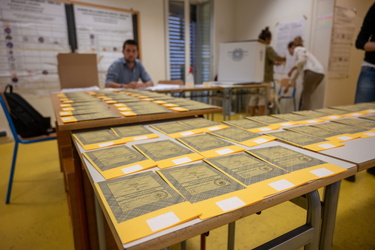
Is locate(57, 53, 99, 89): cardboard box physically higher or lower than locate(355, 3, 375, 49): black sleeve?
lower

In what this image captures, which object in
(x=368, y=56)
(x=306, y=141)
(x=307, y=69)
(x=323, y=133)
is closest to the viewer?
(x=306, y=141)

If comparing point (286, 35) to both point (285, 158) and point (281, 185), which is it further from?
point (281, 185)

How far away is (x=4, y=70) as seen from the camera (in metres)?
3.09

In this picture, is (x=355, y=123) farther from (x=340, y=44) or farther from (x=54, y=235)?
(x=340, y=44)

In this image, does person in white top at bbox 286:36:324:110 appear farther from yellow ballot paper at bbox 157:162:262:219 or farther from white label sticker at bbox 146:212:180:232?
white label sticker at bbox 146:212:180:232

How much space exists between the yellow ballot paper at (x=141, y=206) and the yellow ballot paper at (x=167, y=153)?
0.10 metres

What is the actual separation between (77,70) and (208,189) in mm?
2688

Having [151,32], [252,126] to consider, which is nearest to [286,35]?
[151,32]

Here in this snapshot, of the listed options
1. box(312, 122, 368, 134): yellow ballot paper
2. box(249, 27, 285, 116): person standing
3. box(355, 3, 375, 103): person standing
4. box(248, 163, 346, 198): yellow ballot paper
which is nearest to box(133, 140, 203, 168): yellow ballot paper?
box(248, 163, 346, 198): yellow ballot paper

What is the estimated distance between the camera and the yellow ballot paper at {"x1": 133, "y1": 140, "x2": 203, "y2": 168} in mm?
673

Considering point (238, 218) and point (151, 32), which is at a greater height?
point (151, 32)

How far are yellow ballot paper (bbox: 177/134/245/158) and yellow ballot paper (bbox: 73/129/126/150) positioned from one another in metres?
0.24

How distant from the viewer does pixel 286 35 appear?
13.9ft

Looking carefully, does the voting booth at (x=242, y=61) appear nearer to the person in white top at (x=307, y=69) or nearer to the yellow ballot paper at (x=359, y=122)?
the person in white top at (x=307, y=69)
